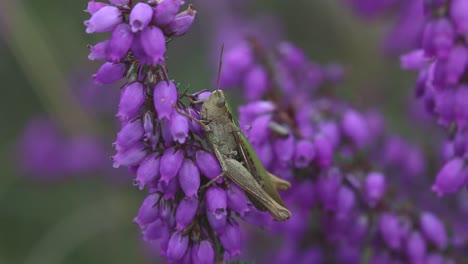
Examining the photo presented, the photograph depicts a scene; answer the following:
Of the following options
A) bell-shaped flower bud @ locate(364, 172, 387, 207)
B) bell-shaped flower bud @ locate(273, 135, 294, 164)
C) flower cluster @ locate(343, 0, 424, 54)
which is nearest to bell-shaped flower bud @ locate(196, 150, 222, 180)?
bell-shaped flower bud @ locate(273, 135, 294, 164)

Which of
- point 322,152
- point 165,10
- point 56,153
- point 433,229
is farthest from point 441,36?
point 56,153

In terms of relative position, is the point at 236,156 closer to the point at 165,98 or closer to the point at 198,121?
the point at 198,121

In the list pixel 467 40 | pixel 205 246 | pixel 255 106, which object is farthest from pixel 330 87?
pixel 205 246

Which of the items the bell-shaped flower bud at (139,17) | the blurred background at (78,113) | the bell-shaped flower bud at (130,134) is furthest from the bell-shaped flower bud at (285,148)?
the blurred background at (78,113)

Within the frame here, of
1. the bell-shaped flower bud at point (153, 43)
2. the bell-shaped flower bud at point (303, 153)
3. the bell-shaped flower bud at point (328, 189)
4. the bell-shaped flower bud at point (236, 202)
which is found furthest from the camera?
the bell-shaped flower bud at point (328, 189)

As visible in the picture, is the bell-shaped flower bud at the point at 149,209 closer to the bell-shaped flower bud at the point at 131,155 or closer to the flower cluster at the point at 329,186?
the bell-shaped flower bud at the point at 131,155

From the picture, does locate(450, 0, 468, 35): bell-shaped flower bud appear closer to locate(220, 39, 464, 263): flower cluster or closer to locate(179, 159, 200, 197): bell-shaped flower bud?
locate(220, 39, 464, 263): flower cluster

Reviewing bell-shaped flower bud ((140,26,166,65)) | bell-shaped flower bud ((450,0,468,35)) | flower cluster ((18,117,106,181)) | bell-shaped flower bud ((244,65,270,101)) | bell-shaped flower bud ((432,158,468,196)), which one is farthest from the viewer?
flower cluster ((18,117,106,181))
